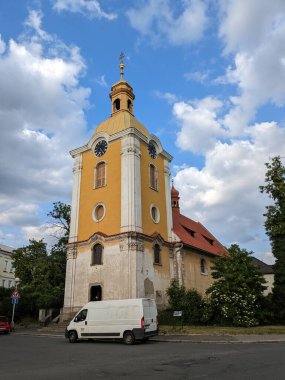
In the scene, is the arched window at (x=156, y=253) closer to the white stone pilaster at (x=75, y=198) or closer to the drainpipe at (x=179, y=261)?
the drainpipe at (x=179, y=261)

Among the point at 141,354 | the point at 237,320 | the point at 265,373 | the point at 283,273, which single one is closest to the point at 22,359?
the point at 141,354

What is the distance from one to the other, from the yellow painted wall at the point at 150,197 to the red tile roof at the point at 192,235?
2.21 meters

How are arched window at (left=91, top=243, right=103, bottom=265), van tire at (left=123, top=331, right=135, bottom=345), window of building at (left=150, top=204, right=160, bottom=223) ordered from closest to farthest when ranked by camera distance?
van tire at (left=123, top=331, right=135, bottom=345) < arched window at (left=91, top=243, right=103, bottom=265) < window of building at (left=150, top=204, right=160, bottom=223)

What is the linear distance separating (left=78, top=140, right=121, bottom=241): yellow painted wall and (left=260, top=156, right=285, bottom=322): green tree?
12182 millimetres

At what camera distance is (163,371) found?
923 centimetres

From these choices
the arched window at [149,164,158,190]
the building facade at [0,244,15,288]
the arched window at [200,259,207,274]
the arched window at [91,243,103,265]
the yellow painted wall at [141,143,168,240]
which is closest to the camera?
the arched window at [91,243,103,265]

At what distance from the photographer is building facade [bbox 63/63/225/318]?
2908cm

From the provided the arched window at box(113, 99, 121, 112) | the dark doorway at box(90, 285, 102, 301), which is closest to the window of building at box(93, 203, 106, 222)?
the dark doorway at box(90, 285, 102, 301)

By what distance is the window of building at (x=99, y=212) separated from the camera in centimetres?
3180

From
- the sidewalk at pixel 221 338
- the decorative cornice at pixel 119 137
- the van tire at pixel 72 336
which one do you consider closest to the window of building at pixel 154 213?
the decorative cornice at pixel 119 137

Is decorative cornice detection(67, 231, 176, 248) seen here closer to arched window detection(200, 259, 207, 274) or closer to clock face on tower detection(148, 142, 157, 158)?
arched window detection(200, 259, 207, 274)

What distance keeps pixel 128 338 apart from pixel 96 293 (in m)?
12.7

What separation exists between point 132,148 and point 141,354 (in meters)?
21.1

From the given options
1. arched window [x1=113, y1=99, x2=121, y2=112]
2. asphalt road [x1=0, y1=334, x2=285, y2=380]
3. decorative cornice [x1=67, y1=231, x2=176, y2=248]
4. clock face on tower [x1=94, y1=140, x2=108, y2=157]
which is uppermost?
arched window [x1=113, y1=99, x2=121, y2=112]
